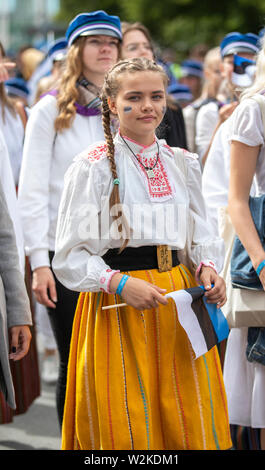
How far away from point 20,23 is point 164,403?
4962 cm

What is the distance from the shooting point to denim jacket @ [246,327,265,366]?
133 inches

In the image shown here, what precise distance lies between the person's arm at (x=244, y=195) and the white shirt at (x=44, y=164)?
0.81 m

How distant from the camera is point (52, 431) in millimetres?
4609

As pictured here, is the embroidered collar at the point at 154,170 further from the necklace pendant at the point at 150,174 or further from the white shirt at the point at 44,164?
the white shirt at the point at 44,164

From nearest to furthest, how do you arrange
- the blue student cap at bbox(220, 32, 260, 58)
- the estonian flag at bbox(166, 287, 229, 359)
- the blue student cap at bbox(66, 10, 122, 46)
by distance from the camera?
the estonian flag at bbox(166, 287, 229, 359), the blue student cap at bbox(66, 10, 122, 46), the blue student cap at bbox(220, 32, 260, 58)

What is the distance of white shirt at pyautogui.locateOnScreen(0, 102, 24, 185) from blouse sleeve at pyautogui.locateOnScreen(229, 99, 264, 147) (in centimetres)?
182

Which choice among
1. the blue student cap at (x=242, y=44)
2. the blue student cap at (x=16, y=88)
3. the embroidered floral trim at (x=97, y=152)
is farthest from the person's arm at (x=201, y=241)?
the blue student cap at (x=16, y=88)

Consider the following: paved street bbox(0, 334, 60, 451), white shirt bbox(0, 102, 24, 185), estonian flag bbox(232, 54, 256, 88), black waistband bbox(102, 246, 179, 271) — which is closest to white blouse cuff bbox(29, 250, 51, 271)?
black waistband bbox(102, 246, 179, 271)

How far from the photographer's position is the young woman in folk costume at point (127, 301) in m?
2.79

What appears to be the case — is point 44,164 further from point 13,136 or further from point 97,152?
point 13,136

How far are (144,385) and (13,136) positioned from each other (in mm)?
2416

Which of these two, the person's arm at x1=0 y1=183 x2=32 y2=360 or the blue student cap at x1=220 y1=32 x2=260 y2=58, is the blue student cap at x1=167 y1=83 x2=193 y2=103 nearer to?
the blue student cap at x1=220 y1=32 x2=260 y2=58


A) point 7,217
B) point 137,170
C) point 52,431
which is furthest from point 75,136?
point 52,431
